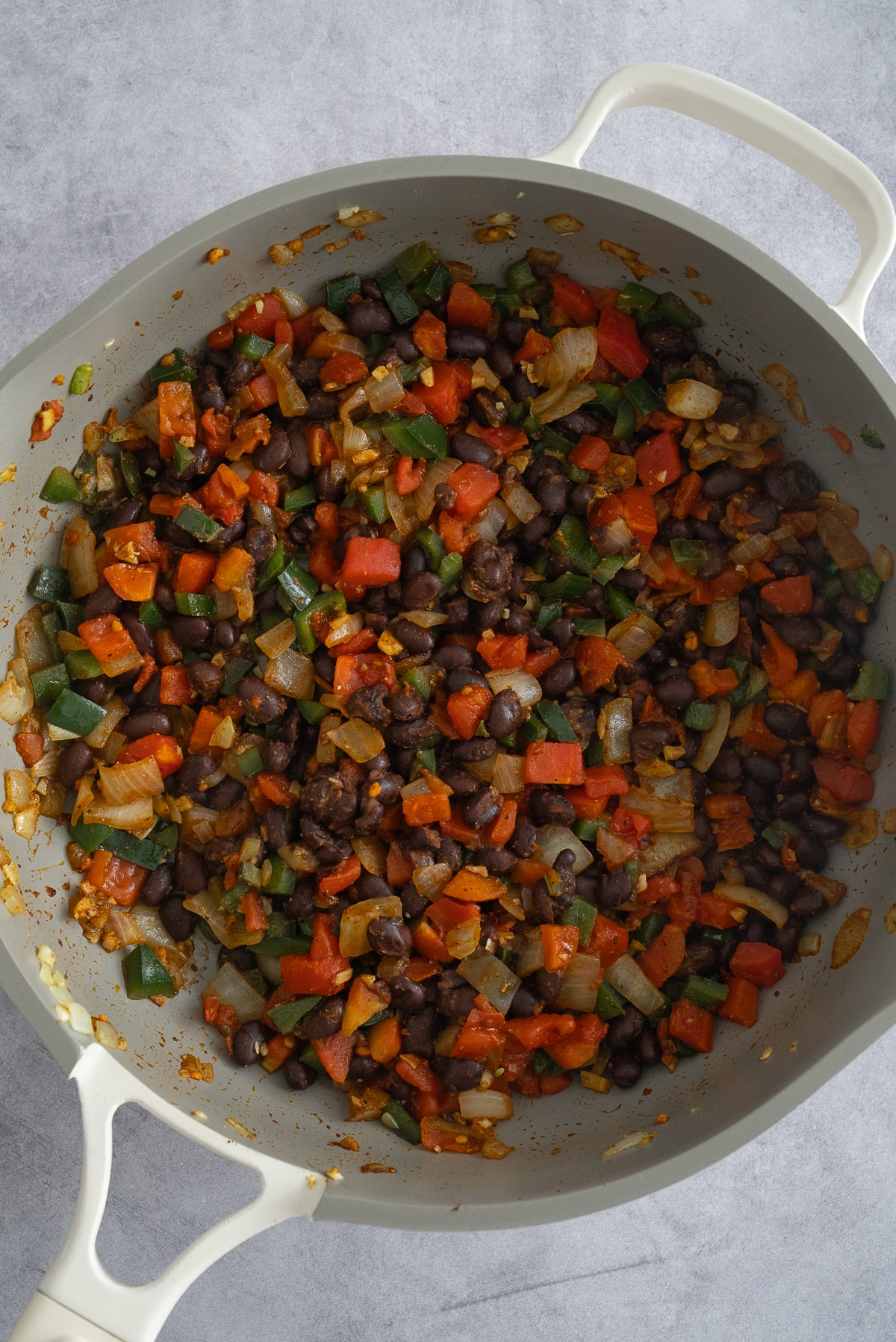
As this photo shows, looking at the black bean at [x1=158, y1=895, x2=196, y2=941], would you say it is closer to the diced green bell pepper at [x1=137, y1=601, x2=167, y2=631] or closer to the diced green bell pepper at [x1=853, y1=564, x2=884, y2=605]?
the diced green bell pepper at [x1=137, y1=601, x2=167, y2=631]

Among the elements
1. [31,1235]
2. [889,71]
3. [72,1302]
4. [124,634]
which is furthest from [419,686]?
Result: [889,71]

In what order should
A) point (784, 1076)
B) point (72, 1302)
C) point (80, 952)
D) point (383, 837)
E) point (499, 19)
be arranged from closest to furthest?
point (72, 1302)
point (784, 1076)
point (80, 952)
point (383, 837)
point (499, 19)

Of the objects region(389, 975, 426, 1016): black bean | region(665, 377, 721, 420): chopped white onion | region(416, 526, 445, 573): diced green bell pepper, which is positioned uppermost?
region(665, 377, 721, 420): chopped white onion

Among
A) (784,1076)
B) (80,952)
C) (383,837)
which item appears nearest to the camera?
(784,1076)

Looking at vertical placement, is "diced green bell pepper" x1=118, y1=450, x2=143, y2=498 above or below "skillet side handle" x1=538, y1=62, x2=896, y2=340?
below

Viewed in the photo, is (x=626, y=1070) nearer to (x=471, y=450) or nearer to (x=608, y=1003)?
(x=608, y=1003)

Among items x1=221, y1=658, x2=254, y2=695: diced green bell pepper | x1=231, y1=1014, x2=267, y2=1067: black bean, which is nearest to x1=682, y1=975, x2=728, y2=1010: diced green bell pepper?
x1=231, y1=1014, x2=267, y2=1067: black bean

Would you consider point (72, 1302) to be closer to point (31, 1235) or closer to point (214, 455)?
point (31, 1235)
